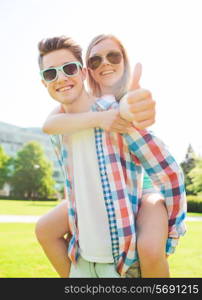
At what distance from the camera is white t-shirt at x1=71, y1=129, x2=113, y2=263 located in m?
2.09

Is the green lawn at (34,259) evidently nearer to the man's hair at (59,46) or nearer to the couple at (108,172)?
the couple at (108,172)

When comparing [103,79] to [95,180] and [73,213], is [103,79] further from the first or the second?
[73,213]

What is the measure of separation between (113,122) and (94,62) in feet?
1.87

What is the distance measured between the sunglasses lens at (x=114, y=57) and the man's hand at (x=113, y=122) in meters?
0.46

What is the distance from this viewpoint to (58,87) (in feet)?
7.18

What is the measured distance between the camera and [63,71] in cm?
214

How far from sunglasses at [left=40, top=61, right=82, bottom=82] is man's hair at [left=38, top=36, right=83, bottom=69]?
0.28 ft

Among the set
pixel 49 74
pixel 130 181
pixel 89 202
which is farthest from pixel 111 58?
pixel 89 202

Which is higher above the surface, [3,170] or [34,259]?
[34,259]

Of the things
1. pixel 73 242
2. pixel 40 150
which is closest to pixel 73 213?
pixel 73 242

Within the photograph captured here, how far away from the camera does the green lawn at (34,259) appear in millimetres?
4719

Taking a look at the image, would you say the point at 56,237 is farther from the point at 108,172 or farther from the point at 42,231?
the point at 108,172

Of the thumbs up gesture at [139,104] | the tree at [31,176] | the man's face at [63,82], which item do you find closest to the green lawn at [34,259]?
the man's face at [63,82]

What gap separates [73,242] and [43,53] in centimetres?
113
